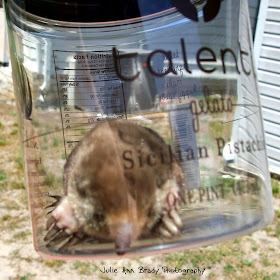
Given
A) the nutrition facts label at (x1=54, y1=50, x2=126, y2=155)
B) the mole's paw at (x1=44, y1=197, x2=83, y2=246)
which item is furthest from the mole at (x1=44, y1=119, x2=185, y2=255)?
the nutrition facts label at (x1=54, y1=50, x2=126, y2=155)

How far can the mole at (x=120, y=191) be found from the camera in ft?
2.01

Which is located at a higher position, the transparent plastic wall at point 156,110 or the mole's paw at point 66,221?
the transparent plastic wall at point 156,110

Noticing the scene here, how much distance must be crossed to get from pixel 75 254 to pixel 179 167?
233mm

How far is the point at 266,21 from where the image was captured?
317cm

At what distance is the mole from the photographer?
0.61 metres

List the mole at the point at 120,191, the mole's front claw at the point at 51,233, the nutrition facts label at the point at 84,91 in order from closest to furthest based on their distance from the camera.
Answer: the mole at the point at 120,191 → the mole's front claw at the point at 51,233 → the nutrition facts label at the point at 84,91

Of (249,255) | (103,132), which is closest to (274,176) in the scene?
(249,255)

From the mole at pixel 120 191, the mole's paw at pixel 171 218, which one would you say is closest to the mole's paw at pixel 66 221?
the mole at pixel 120 191

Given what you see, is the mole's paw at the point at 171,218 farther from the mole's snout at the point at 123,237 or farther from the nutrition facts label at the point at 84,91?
the nutrition facts label at the point at 84,91

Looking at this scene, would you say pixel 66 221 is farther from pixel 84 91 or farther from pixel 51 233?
pixel 84 91

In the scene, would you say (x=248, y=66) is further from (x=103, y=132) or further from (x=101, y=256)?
(x=101, y=256)

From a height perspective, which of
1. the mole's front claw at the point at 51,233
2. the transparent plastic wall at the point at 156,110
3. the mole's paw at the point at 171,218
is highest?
the transparent plastic wall at the point at 156,110

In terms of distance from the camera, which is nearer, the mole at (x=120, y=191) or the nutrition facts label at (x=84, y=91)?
the mole at (x=120, y=191)

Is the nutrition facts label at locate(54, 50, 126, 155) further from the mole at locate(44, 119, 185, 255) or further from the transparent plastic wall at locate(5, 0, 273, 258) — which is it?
the mole at locate(44, 119, 185, 255)
